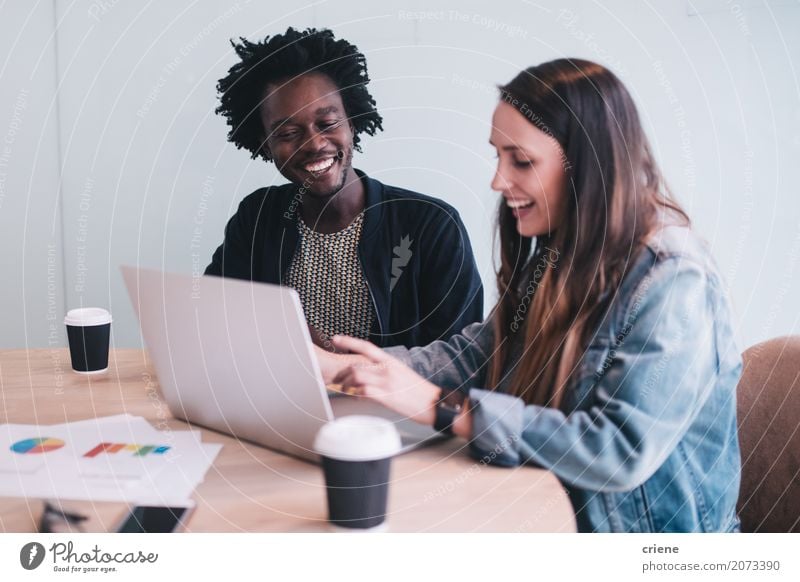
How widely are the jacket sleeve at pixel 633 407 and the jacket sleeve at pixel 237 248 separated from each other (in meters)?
0.61

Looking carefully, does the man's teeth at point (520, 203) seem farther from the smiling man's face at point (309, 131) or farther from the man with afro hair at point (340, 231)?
the smiling man's face at point (309, 131)

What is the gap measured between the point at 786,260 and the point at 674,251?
0.28 metres

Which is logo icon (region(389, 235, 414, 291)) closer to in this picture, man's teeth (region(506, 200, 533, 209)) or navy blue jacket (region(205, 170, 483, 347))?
navy blue jacket (region(205, 170, 483, 347))

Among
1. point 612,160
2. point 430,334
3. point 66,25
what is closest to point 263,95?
point 66,25

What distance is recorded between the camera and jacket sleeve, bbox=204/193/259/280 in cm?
116

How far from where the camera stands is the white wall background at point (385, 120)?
87 centimetres

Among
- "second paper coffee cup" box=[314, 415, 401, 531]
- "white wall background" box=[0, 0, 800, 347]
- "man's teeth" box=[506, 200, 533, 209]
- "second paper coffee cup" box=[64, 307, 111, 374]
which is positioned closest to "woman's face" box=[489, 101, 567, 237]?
"man's teeth" box=[506, 200, 533, 209]

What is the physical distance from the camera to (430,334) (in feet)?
3.76

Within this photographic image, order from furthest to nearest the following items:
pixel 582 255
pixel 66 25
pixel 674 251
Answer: pixel 66 25 < pixel 582 255 < pixel 674 251

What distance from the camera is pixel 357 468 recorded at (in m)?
0.52

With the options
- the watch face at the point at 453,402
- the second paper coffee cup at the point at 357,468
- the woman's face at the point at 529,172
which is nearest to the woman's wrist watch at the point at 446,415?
the watch face at the point at 453,402
